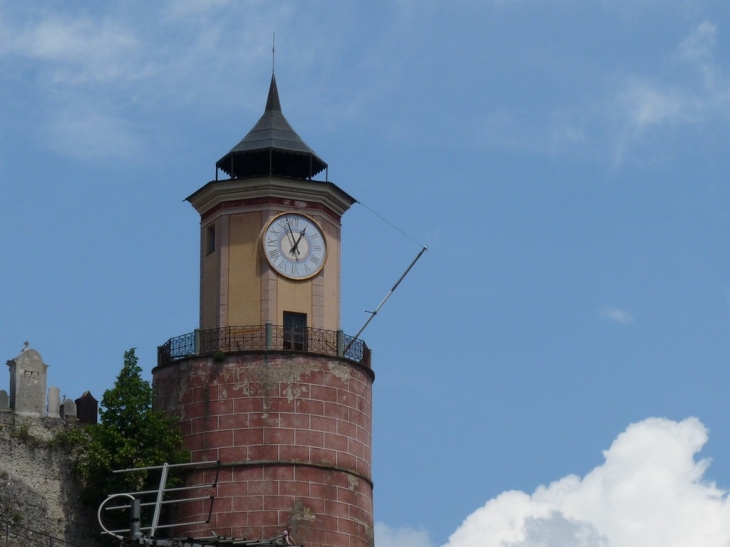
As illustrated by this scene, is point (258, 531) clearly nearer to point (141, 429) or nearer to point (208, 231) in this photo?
point (141, 429)

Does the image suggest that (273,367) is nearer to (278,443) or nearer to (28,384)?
(278,443)

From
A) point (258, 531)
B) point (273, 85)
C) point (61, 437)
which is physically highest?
point (273, 85)

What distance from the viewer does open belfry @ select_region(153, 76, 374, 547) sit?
78000mm

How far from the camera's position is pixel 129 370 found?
80.2 m

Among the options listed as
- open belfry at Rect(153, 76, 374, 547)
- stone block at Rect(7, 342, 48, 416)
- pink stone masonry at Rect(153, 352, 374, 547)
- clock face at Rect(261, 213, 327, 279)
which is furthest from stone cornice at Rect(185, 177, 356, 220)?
stone block at Rect(7, 342, 48, 416)

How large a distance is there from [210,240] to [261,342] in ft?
20.2

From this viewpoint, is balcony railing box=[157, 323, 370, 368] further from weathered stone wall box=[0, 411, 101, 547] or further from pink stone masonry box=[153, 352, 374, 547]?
weathered stone wall box=[0, 411, 101, 547]

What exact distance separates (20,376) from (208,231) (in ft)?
34.5

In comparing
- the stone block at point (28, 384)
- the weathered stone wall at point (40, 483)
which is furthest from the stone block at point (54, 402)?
the weathered stone wall at point (40, 483)

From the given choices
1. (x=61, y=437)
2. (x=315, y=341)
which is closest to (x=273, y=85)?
(x=315, y=341)

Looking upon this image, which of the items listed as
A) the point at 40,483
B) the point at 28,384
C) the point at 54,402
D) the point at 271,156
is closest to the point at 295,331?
the point at 271,156

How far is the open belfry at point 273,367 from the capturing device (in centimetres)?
7800

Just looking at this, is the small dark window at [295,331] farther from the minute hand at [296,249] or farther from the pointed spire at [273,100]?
the pointed spire at [273,100]

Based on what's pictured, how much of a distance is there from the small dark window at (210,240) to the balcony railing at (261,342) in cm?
423
